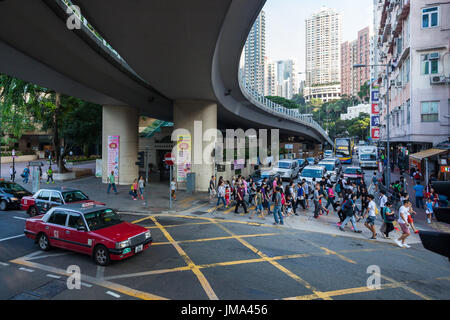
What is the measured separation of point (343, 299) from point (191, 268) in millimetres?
3652

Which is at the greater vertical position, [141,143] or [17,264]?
[141,143]

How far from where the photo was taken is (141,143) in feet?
113

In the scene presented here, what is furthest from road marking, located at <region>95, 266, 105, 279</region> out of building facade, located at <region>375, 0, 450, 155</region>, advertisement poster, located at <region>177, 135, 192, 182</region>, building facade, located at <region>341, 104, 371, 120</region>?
building facade, located at <region>341, 104, 371, 120</region>

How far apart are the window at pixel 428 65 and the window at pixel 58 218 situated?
25.4 metres

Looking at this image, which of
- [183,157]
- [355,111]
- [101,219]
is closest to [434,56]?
[183,157]

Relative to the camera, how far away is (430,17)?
806 inches

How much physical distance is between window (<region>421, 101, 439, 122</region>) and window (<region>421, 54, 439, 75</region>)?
238 centimetres

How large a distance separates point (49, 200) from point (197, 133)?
11.8 m

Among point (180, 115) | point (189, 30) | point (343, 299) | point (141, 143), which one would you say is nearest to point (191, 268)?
point (343, 299)

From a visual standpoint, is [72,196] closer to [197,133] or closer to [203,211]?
[203,211]

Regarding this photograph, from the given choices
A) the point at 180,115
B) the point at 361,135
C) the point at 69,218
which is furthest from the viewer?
the point at 361,135

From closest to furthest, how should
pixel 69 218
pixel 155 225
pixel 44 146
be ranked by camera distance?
pixel 69 218 < pixel 155 225 < pixel 44 146
